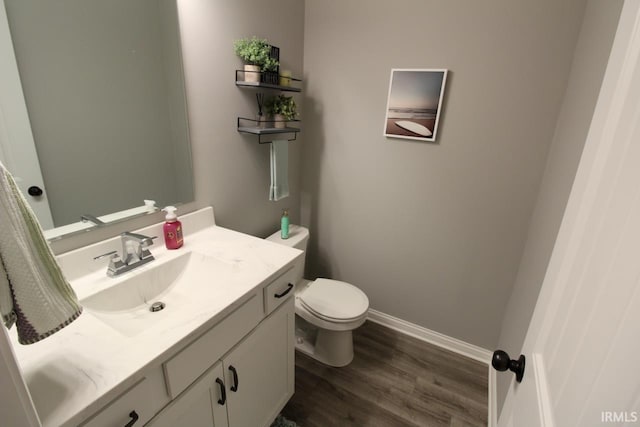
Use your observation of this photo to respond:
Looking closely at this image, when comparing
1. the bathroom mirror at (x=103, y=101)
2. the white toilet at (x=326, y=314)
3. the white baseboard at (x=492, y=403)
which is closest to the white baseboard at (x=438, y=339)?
the white baseboard at (x=492, y=403)

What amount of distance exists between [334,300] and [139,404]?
1238 millimetres

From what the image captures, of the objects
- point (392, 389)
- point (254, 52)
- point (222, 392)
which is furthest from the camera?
point (392, 389)

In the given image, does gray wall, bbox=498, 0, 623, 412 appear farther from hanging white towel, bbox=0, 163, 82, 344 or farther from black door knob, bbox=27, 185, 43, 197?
black door knob, bbox=27, 185, 43, 197

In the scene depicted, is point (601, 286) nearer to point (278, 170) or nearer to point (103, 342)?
point (103, 342)

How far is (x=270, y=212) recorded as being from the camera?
2.03m

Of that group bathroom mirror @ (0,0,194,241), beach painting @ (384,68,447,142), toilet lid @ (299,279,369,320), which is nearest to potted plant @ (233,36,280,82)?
bathroom mirror @ (0,0,194,241)

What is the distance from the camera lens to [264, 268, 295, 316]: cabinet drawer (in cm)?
118

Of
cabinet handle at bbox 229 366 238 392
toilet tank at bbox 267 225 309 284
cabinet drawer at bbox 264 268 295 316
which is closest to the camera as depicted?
cabinet handle at bbox 229 366 238 392

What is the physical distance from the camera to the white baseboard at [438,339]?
1985mm

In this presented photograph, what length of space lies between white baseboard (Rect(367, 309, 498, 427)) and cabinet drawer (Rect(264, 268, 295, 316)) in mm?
1189

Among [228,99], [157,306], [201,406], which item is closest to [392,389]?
[201,406]

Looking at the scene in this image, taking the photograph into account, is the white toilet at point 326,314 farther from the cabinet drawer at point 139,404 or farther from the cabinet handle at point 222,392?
the cabinet drawer at point 139,404

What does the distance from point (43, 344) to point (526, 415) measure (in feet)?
3.64

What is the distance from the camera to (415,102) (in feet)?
5.74
